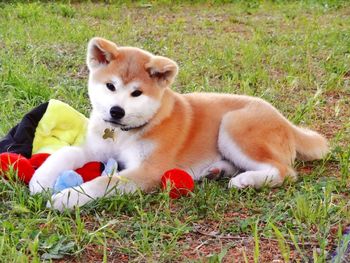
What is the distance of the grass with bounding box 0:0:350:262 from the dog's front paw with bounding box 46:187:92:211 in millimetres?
51

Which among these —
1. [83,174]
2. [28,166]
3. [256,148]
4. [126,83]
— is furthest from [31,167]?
[256,148]

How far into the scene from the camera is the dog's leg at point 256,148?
3.65 meters

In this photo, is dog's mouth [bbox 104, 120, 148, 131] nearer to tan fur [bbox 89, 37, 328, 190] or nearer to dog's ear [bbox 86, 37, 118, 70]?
tan fur [bbox 89, 37, 328, 190]

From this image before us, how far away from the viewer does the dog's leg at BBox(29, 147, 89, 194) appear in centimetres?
340

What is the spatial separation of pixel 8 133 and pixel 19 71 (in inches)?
73.1

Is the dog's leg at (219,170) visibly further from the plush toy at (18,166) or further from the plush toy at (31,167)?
the plush toy at (18,166)

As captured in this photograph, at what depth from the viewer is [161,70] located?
3.60m

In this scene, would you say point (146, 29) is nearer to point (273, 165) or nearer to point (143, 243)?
point (273, 165)

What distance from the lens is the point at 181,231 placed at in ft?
9.96

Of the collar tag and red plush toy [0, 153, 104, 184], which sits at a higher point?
the collar tag

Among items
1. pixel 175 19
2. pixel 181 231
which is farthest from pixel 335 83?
pixel 175 19

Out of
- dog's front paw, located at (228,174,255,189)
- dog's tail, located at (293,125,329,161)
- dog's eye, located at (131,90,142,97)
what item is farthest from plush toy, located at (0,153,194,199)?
dog's tail, located at (293,125,329,161)

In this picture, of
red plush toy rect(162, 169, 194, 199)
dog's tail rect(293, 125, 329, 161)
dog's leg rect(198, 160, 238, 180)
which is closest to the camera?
red plush toy rect(162, 169, 194, 199)

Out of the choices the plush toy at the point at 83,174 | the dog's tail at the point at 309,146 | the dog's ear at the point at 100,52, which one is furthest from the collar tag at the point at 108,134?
the dog's tail at the point at 309,146
